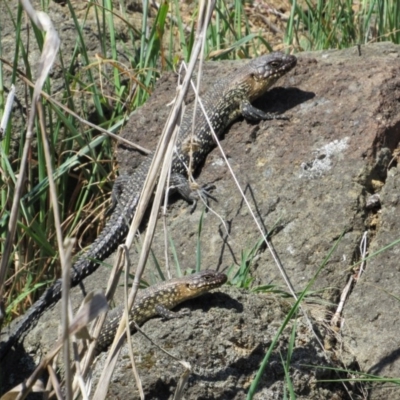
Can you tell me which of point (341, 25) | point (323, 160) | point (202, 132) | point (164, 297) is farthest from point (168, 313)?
point (341, 25)

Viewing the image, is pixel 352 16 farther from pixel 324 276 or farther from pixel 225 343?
pixel 225 343

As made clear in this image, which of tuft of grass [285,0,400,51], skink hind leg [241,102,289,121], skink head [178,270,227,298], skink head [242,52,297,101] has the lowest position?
skink head [178,270,227,298]

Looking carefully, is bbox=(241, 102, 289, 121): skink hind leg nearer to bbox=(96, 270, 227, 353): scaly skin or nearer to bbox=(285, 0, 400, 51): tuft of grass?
bbox=(285, 0, 400, 51): tuft of grass

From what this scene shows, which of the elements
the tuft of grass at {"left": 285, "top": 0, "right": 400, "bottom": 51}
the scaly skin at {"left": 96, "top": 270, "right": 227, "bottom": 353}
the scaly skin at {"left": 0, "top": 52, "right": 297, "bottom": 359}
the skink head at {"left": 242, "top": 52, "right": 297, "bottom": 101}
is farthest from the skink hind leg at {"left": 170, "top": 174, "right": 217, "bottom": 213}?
the tuft of grass at {"left": 285, "top": 0, "right": 400, "bottom": 51}

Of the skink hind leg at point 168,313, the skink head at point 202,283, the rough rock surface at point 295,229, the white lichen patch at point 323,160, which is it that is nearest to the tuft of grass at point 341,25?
the rough rock surface at point 295,229

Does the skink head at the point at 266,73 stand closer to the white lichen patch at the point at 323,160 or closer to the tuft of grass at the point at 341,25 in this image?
the tuft of grass at the point at 341,25

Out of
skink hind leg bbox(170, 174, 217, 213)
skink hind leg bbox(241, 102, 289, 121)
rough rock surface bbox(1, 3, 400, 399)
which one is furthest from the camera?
skink hind leg bbox(241, 102, 289, 121)

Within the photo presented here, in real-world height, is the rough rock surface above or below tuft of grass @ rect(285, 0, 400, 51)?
below

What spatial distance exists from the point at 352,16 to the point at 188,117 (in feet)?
5.52

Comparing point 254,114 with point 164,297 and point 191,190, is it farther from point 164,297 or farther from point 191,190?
point 164,297

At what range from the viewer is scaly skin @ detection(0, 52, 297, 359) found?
614 centimetres

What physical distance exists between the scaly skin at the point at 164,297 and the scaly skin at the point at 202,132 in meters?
0.96

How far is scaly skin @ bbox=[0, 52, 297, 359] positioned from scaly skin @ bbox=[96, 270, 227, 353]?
0.96 metres

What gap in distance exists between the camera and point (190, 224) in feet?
19.5
